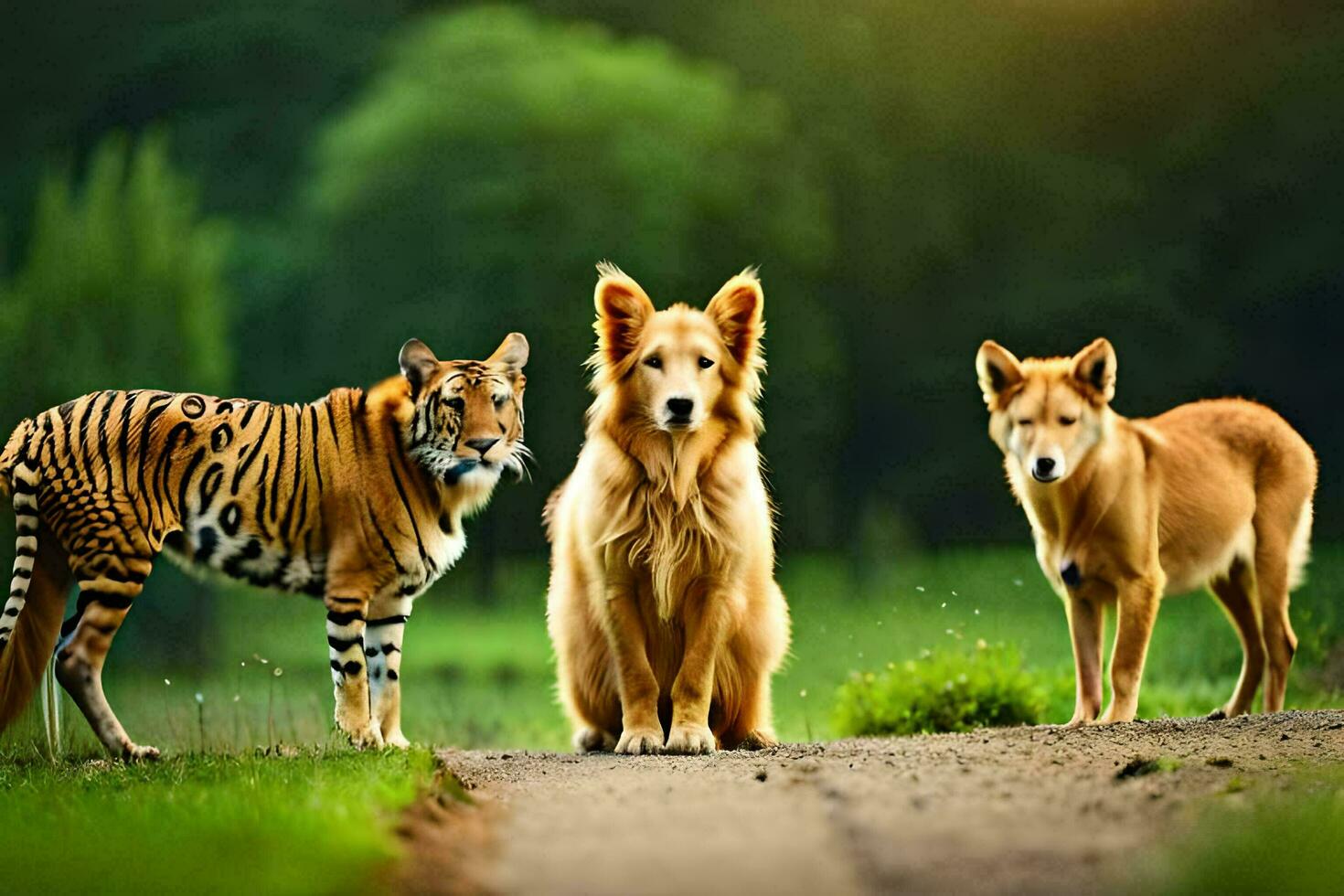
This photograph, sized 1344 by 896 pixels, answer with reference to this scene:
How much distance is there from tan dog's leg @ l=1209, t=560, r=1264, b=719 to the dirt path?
1502 millimetres

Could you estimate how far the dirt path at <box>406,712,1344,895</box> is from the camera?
360 cm

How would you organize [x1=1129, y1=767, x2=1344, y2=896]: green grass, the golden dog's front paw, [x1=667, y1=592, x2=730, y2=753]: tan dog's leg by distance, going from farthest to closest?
the golden dog's front paw
[x1=667, y1=592, x2=730, y2=753]: tan dog's leg
[x1=1129, y1=767, x2=1344, y2=896]: green grass

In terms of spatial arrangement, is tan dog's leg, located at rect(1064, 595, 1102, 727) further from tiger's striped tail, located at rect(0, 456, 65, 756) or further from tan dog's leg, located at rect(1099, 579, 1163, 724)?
tiger's striped tail, located at rect(0, 456, 65, 756)

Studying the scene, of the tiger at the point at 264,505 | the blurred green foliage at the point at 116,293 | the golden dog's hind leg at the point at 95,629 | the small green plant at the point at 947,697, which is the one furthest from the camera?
the blurred green foliage at the point at 116,293

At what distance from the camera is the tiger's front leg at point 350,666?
618 centimetres

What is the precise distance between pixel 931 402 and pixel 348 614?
11680mm

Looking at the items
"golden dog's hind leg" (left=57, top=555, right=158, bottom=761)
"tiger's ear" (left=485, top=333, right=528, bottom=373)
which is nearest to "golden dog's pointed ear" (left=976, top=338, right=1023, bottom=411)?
"tiger's ear" (left=485, top=333, right=528, bottom=373)

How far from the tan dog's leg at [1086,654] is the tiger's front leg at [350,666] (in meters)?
3.20

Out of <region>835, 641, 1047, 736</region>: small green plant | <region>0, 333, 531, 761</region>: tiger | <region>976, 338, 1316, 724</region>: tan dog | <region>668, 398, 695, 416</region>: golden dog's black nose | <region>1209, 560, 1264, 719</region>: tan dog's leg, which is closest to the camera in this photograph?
<region>0, 333, 531, 761</region>: tiger

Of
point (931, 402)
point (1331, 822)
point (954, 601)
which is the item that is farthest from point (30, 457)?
point (931, 402)

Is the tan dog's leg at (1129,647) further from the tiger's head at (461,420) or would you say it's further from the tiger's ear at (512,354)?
the tiger's ear at (512,354)

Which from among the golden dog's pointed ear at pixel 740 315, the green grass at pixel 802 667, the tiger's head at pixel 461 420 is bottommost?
the green grass at pixel 802 667

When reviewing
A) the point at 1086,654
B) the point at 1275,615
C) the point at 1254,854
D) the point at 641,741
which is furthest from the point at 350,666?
the point at 1275,615

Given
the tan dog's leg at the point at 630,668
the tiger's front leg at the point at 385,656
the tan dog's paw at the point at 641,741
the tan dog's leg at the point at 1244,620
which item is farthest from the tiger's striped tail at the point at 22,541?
the tan dog's leg at the point at 1244,620
